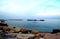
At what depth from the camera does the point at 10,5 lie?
59.0 inches

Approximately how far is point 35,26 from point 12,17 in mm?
294

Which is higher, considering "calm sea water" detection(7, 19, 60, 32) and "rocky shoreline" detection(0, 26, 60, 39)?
"calm sea water" detection(7, 19, 60, 32)

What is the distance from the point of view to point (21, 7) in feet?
4.86

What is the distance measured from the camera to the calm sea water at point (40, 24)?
1.41 m

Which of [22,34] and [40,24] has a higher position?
[40,24]

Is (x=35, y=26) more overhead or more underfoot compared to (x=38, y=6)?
more underfoot

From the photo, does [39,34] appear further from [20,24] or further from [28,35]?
[20,24]

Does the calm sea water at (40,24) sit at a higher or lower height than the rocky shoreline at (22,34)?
higher

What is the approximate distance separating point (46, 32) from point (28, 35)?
0.68ft

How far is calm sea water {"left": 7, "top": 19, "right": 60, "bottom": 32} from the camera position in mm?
1409

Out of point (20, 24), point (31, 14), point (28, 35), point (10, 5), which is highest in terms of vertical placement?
point (10, 5)

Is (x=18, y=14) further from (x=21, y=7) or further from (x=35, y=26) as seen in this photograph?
(x=35, y=26)

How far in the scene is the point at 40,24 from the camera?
4.71 feet

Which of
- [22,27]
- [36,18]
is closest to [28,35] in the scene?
[22,27]
